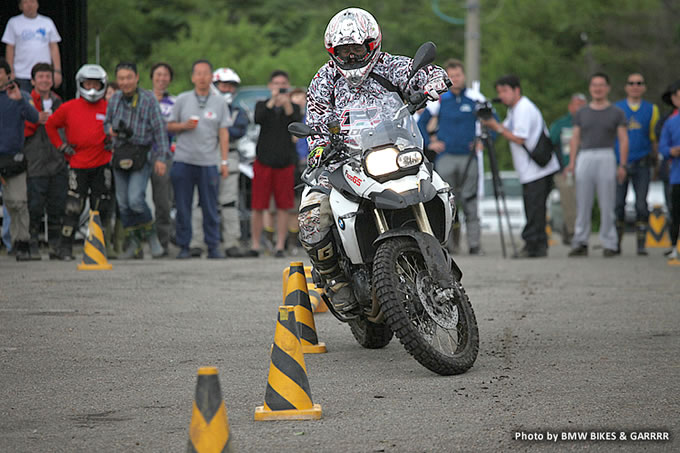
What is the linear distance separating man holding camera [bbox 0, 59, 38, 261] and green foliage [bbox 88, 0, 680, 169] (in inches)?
976

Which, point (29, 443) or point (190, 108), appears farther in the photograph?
point (190, 108)

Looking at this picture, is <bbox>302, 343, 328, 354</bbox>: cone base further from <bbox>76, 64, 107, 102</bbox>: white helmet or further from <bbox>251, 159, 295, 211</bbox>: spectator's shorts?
<bbox>251, 159, 295, 211</bbox>: spectator's shorts

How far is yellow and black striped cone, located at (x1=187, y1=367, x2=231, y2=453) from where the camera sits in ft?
13.5

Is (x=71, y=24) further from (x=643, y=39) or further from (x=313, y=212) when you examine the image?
(x=643, y=39)

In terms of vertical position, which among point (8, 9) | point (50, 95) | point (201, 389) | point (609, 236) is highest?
point (8, 9)

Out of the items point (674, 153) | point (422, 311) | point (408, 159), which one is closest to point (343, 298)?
point (422, 311)

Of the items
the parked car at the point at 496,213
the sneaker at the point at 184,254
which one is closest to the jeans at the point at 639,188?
the sneaker at the point at 184,254

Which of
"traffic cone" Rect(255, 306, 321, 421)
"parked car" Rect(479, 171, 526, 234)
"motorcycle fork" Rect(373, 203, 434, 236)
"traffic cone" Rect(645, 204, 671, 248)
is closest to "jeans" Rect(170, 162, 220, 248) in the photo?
"motorcycle fork" Rect(373, 203, 434, 236)

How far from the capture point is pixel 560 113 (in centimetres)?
4631

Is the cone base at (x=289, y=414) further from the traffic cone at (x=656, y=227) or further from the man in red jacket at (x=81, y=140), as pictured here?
the traffic cone at (x=656, y=227)

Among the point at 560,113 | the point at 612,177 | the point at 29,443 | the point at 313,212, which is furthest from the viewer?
the point at 560,113

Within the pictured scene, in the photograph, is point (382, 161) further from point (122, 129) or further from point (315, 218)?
point (122, 129)

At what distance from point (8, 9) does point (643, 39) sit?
36445 millimetres

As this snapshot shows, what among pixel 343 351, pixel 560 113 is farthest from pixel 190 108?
pixel 560 113
